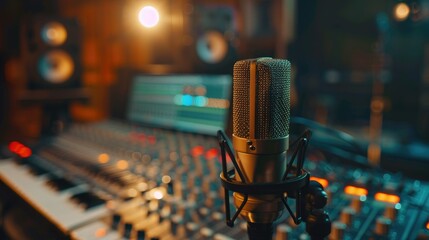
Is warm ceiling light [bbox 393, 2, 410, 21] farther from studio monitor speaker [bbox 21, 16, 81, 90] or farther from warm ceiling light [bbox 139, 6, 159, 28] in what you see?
studio monitor speaker [bbox 21, 16, 81, 90]

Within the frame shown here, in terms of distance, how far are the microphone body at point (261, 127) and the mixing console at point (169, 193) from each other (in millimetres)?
188

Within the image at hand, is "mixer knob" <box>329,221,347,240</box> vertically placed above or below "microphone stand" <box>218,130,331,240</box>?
below

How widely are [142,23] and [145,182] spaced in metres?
1.18

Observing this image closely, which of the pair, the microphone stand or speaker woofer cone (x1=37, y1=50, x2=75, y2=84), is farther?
speaker woofer cone (x1=37, y1=50, x2=75, y2=84)

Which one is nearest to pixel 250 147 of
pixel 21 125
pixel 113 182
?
pixel 113 182

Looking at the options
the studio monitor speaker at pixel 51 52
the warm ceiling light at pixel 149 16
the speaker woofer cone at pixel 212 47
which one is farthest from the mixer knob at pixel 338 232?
the studio monitor speaker at pixel 51 52

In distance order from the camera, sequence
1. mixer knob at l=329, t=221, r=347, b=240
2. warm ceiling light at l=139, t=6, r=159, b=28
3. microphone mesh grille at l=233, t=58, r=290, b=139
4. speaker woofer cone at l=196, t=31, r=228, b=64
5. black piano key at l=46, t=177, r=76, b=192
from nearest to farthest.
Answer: microphone mesh grille at l=233, t=58, r=290, b=139
mixer knob at l=329, t=221, r=347, b=240
black piano key at l=46, t=177, r=76, b=192
speaker woofer cone at l=196, t=31, r=228, b=64
warm ceiling light at l=139, t=6, r=159, b=28

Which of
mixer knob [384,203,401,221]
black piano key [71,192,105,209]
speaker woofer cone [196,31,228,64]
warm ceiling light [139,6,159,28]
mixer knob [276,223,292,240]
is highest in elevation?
warm ceiling light [139,6,159,28]

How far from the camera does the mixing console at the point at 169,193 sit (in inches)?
27.4

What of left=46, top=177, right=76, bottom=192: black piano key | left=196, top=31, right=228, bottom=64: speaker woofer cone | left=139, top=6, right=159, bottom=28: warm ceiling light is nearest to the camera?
left=46, top=177, right=76, bottom=192: black piano key

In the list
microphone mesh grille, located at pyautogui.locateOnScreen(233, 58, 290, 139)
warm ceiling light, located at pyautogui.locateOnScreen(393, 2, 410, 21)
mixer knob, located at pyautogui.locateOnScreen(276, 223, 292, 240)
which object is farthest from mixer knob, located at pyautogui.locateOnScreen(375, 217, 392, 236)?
warm ceiling light, located at pyautogui.locateOnScreen(393, 2, 410, 21)

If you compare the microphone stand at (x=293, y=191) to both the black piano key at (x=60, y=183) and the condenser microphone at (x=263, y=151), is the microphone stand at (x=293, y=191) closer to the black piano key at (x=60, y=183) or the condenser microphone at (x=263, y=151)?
the condenser microphone at (x=263, y=151)

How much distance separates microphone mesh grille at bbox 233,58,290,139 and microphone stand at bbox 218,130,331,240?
0.04 meters

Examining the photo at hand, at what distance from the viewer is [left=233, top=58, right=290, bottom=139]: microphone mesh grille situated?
1.52ft
